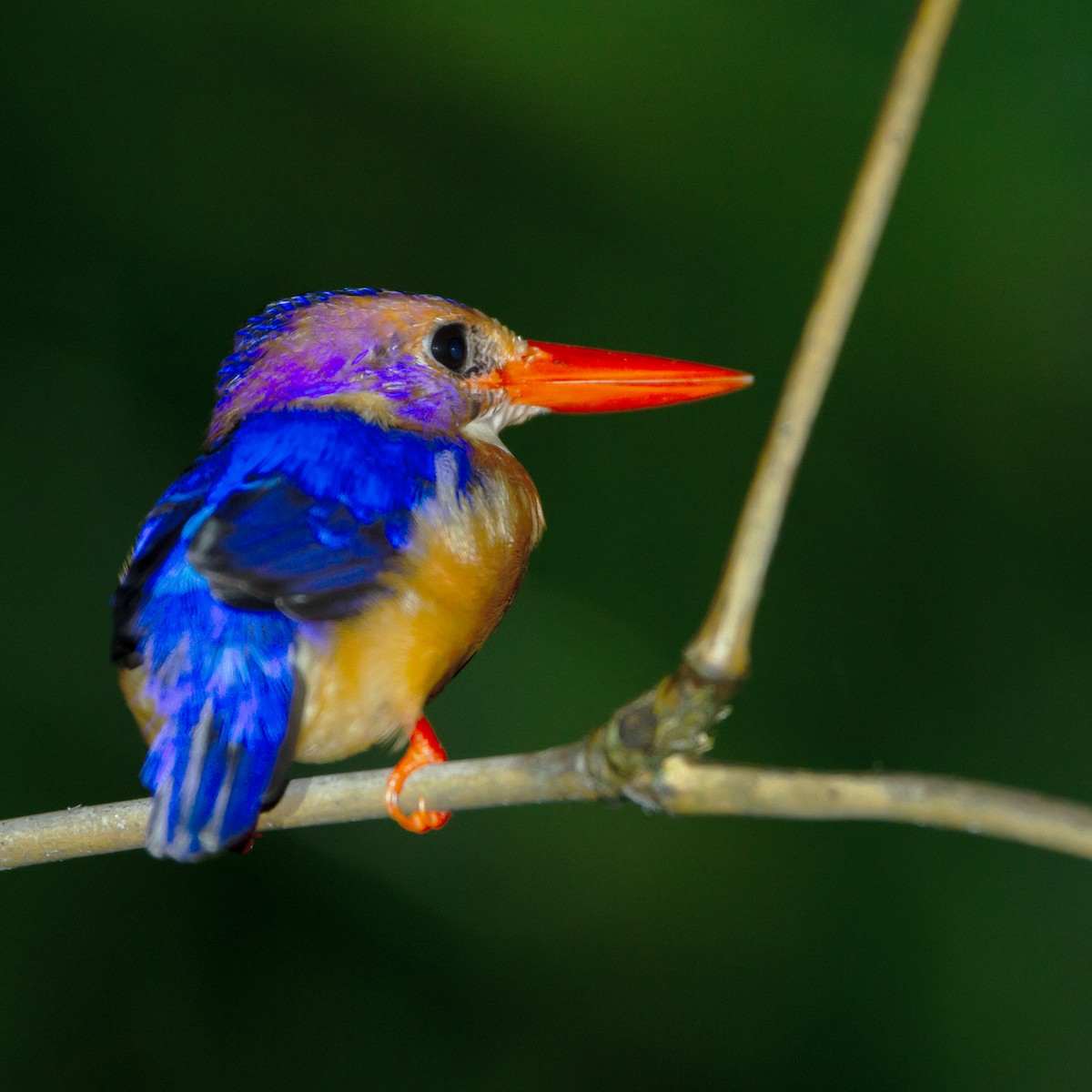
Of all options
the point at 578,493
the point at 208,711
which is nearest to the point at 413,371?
the point at 208,711

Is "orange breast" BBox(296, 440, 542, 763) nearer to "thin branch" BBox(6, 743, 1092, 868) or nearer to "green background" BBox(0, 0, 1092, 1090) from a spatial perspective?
"thin branch" BBox(6, 743, 1092, 868)

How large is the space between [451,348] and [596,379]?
0.22 m

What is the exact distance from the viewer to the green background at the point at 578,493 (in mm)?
3043

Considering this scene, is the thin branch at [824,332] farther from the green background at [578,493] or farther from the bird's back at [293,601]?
the green background at [578,493]

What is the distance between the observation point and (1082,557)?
319cm

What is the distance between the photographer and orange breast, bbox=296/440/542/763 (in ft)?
5.01

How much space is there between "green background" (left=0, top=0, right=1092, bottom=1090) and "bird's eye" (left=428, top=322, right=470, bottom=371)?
1266mm

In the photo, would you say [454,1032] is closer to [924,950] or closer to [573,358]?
[924,950]

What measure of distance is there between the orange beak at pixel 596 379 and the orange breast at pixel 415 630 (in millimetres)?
296

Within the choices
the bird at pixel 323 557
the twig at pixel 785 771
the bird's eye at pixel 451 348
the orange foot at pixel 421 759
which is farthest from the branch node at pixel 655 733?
the bird's eye at pixel 451 348

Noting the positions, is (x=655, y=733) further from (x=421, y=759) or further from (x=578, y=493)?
(x=578, y=493)

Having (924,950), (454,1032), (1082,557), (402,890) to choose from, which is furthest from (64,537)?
(1082,557)

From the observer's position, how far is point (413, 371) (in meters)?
1.87

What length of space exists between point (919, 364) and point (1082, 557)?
611 millimetres
